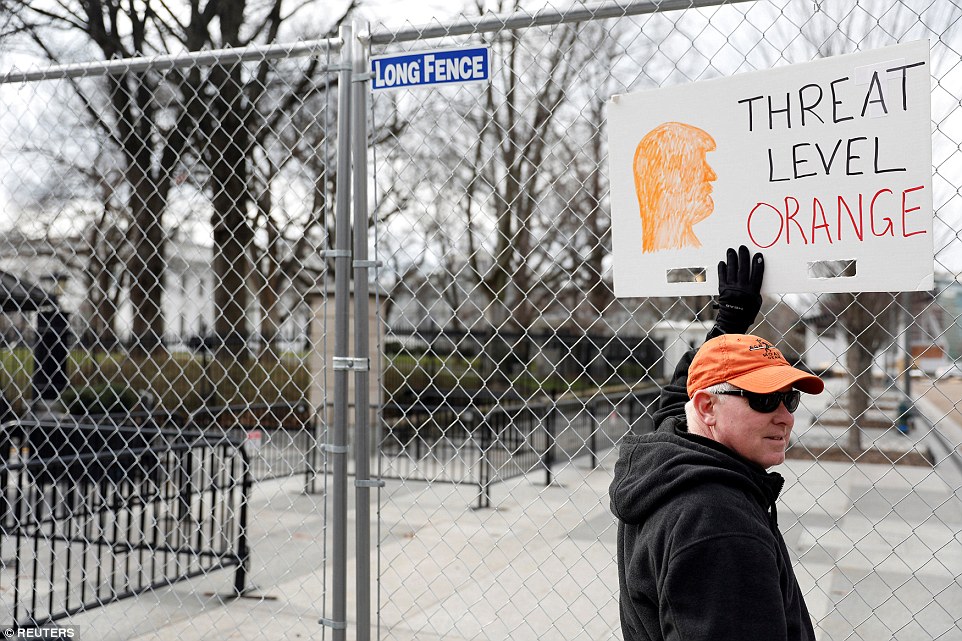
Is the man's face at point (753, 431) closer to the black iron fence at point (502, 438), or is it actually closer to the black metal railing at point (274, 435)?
the black iron fence at point (502, 438)

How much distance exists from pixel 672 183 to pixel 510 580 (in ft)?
15.2

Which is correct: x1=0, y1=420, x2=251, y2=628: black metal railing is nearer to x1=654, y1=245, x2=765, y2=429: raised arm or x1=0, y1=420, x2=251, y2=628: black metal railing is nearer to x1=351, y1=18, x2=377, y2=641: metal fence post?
x1=351, y1=18, x2=377, y2=641: metal fence post

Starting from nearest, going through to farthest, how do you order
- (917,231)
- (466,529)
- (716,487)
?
1. (716,487)
2. (917,231)
3. (466,529)

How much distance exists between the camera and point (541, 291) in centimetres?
2019

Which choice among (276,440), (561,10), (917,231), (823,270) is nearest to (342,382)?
(561,10)

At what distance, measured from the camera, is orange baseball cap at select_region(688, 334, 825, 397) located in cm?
182

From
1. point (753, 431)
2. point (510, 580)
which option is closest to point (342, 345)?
point (753, 431)

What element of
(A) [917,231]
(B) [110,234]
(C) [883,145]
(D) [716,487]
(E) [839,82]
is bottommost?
(D) [716,487]

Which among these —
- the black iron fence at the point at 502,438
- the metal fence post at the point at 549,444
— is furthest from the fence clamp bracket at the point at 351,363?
the black iron fence at the point at 502,438

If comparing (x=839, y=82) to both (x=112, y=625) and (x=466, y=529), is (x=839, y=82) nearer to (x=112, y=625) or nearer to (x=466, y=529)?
(x=112, y=625)

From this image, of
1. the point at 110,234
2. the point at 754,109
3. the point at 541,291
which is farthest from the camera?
the point at 541,291

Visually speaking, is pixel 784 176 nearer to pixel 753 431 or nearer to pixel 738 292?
pixel 738 292

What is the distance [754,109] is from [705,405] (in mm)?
1104

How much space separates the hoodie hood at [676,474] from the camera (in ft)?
5.78
